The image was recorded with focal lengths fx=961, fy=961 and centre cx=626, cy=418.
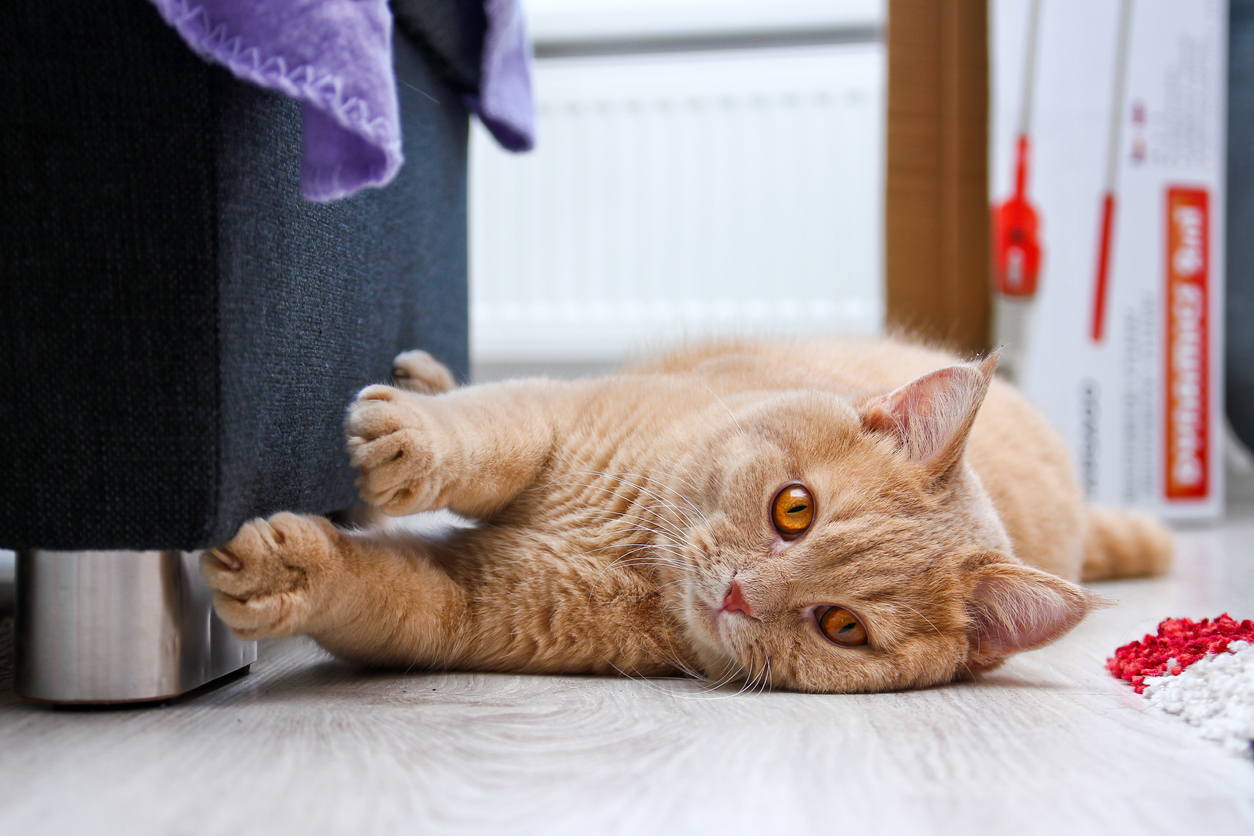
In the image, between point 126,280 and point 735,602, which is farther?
point 735,602

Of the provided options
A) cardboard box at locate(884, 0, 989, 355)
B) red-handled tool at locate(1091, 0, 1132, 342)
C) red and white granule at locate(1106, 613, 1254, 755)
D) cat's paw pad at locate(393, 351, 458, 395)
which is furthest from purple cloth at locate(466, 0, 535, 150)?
red-handled tool at locate(1091, 0, 1132, 342)

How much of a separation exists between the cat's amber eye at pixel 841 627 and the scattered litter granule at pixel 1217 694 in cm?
29

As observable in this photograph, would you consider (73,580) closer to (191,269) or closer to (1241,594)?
(191,269)

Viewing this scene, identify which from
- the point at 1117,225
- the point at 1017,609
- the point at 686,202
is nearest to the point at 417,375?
the point at 1017,609

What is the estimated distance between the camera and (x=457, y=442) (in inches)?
37.4

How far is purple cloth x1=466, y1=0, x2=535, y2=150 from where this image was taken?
135cm

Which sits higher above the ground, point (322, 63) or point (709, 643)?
point (322, 63)

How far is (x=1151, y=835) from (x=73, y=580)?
865 mm

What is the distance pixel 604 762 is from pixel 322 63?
0.57 metres

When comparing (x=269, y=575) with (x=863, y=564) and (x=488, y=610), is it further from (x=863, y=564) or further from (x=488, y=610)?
(x=863, y=564)

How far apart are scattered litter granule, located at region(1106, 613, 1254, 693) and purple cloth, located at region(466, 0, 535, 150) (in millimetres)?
1102

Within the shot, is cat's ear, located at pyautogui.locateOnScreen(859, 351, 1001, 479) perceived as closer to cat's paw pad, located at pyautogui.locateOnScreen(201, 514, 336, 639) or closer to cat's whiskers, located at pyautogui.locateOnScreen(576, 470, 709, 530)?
cat's whiskers, located at pyautogui.locateOnScreen(576, 470, 709, 530)

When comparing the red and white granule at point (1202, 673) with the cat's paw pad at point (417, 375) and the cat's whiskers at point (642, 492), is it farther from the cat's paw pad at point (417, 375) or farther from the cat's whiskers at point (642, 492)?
the cat's paw pad at point (417, 375)

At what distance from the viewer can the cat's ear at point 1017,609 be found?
93 centimetres
